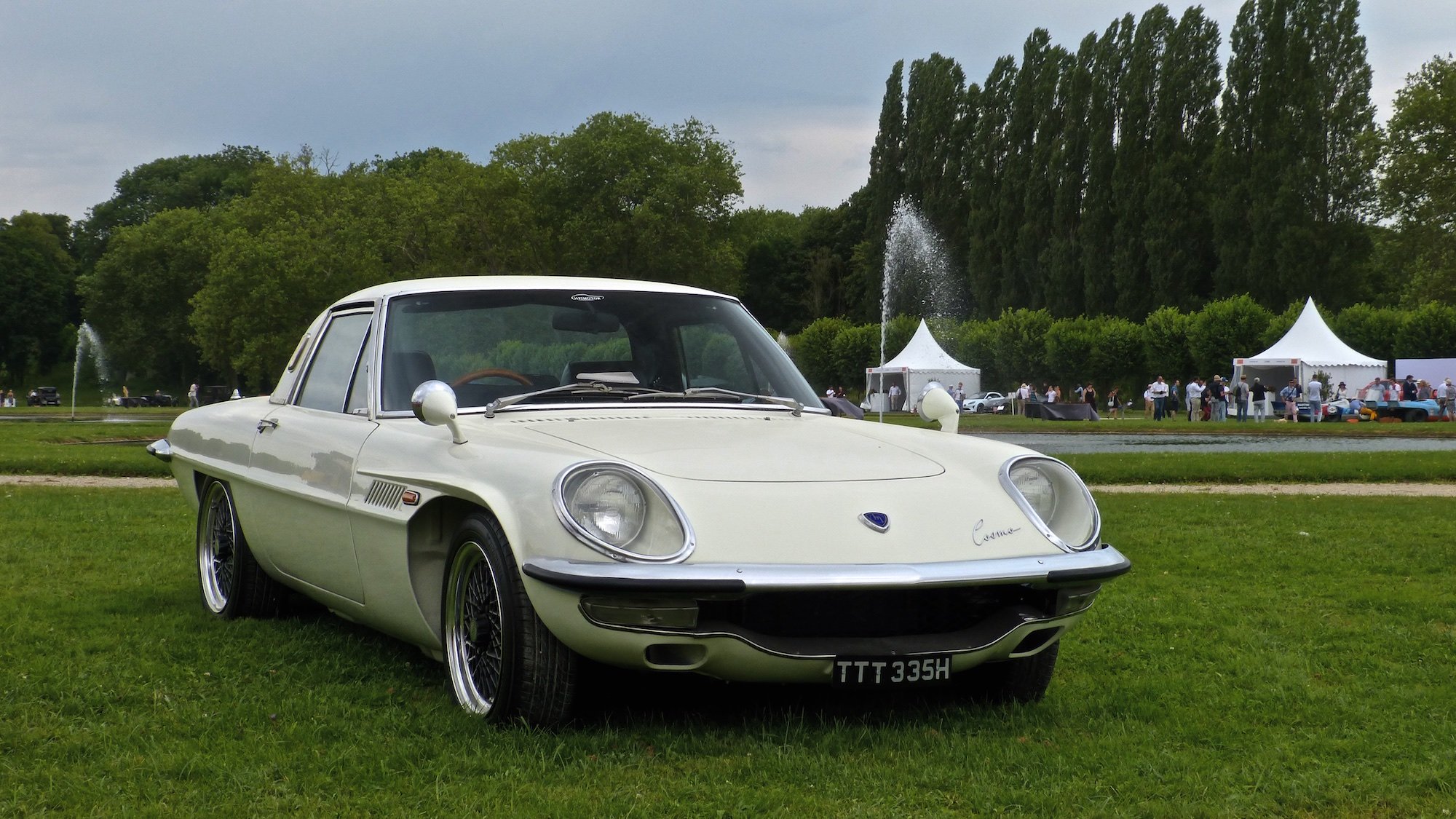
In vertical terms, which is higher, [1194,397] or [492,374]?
[492,374]

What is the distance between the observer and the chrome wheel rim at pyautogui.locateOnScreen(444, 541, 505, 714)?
427 centimetres

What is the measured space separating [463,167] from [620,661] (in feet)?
210

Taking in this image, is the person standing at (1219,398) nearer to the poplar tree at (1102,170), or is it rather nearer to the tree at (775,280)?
the poplar tree at (1102,170)

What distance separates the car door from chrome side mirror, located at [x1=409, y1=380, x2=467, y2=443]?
0.57m

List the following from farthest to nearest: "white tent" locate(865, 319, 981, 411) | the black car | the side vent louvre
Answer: the black car
"white tent" locate(865, 319, 981, 411)
the side vent louvre

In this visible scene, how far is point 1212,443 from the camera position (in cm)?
2455

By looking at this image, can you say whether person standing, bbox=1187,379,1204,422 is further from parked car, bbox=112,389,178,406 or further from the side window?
parked car, bbox=112,389,178,406

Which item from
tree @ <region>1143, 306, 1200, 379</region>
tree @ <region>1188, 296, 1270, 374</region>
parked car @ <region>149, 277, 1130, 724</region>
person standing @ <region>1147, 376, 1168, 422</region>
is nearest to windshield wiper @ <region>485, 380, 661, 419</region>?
parked car @ <region>149, 277, 1130, 724</region>

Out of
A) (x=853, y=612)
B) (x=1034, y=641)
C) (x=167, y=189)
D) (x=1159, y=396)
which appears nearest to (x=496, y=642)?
(x=853, y=612)

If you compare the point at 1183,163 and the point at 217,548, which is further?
the point at 1183,163

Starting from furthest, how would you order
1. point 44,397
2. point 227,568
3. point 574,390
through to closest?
point 44,397 < point 227,568 < point 574,390

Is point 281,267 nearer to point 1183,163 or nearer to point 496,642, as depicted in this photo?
point 1183,163

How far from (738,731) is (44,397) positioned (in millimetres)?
90020

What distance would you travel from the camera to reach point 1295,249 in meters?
55.8
